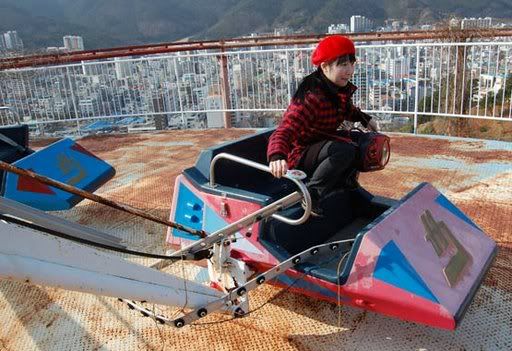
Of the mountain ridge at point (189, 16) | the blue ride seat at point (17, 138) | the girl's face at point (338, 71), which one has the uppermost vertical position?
the mountain ridge at point (189, 16)

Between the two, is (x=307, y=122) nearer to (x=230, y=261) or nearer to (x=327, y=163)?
(x=327, y=163)

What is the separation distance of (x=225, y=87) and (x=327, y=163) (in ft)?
15.5

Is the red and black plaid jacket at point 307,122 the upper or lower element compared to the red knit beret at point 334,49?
lower

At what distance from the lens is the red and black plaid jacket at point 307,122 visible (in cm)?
218

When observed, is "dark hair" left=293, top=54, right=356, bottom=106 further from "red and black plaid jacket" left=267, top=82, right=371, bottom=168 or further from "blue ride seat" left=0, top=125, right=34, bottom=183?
"blue ride seat" left=0, top=125, right=34, bottom=183

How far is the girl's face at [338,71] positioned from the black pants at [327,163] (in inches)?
11.7

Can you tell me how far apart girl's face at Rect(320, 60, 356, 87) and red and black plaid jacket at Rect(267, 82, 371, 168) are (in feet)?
0.24

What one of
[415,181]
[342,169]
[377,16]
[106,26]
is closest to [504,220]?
[415,181]

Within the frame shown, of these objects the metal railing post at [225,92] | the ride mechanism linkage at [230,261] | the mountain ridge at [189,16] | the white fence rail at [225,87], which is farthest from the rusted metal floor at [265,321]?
the mountain ridge at [189,16]

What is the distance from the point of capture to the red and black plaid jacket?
2180 millimetres

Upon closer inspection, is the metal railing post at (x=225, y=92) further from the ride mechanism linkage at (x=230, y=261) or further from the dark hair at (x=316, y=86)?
the ride mechanism linkage at (x=230, y=261)

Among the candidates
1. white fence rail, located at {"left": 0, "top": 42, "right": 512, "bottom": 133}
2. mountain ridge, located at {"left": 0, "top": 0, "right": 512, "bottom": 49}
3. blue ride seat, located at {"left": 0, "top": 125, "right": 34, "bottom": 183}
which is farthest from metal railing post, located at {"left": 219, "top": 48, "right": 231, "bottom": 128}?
mountain ridge, located at {"left": 0, "top": 0, "right": 512, "bottom": 49}

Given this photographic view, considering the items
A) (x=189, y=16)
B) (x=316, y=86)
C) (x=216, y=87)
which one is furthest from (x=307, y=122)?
(x=189, y=16)

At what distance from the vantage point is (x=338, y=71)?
214cm
